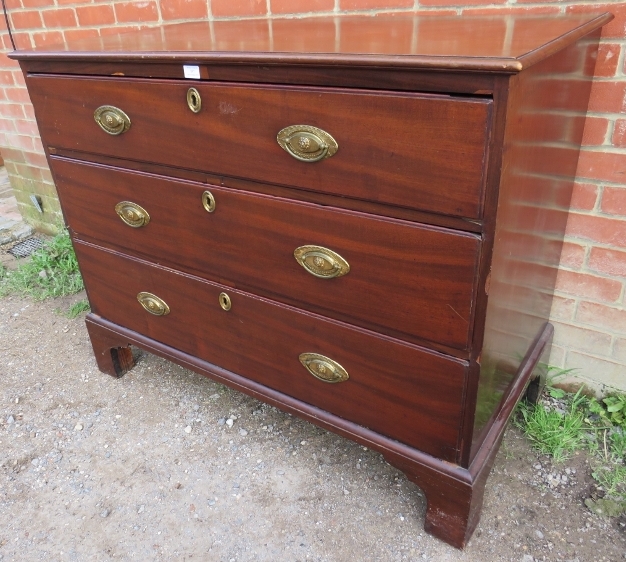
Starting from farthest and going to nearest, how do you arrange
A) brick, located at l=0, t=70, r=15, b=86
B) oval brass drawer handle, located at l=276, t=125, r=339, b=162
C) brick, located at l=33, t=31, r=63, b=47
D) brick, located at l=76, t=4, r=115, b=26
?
brick, located at l=0, t=70, r=15, b=86, brick, located at l=33, t=31, r=63, b=47, brick, located at l=76, t=4, r=115, b=26, oval brass drawer handle, located at l=276, t=125, r=339, b=162

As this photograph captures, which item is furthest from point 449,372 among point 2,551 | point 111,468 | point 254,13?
point 254,13

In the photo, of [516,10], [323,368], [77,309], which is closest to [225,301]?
[323,368]

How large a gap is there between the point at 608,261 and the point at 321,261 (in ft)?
3.17

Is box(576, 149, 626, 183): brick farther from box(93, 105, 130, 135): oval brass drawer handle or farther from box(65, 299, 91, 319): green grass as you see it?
box(65, 299, 91, 319): green grass

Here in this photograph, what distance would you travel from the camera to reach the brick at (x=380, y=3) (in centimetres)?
168

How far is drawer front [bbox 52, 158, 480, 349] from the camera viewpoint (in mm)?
1175

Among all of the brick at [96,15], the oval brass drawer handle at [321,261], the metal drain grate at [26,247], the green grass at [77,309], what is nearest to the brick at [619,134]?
the oval brass drawer handle at [321,261]

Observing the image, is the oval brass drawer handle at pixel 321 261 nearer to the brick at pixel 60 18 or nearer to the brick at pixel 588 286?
the brick at pixel 588 286

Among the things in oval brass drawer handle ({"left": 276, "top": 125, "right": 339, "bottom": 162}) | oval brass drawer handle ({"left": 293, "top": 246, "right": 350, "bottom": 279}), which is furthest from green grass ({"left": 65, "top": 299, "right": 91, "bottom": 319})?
oval brass drawer handle ({"left": 276, "top": 125, "right": 339, "bottom": 162})

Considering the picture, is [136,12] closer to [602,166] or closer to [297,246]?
[297,246]

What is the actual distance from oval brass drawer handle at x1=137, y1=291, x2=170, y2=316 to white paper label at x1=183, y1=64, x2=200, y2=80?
754mm

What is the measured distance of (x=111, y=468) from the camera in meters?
1.82

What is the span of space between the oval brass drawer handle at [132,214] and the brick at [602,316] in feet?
4.53

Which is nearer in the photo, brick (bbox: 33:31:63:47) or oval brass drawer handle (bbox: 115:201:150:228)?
oval brass drawer handle (bbox: 115:201:150:228)
